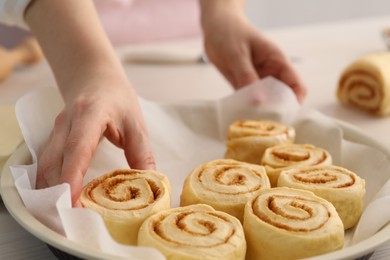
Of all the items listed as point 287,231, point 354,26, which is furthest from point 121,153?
point 354,26

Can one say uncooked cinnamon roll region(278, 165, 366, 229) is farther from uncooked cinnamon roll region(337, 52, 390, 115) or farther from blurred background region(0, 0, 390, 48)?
blurred background region(0, 0, 390, 48)

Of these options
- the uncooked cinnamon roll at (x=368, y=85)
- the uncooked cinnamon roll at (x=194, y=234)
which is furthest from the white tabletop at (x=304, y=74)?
the uncooked cinnamon roll at (x=194, y=234)

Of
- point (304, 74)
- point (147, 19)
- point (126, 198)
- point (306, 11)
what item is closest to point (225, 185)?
point (126, 198)

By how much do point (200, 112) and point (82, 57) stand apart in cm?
39

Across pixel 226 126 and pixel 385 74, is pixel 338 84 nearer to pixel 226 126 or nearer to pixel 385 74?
pixel 385 74

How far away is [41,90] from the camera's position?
1301mm

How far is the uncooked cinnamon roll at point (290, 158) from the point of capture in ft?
4.04

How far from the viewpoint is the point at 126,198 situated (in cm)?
105

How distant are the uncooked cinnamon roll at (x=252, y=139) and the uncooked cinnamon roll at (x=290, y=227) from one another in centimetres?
30

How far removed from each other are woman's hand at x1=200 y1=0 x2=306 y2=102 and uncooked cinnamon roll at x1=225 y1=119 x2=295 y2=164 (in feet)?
0.68

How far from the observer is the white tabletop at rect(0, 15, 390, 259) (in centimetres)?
173

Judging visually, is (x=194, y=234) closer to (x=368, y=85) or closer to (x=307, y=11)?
(x=368, y=85)

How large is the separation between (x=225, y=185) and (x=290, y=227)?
181 mm

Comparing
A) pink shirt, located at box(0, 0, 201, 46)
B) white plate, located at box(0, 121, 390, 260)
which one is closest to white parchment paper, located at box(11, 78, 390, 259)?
white plate, located at box(0, 121, 390, 260)
